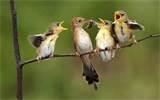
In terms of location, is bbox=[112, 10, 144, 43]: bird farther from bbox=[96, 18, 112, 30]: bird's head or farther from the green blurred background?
the green blurred background

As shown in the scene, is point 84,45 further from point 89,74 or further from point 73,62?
point 73,62

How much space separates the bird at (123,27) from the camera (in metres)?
1.05

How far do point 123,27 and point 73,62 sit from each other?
3052 millimetres

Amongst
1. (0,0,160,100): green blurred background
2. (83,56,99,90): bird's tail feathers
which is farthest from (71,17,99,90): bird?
(0,0,160,100): green blurred background

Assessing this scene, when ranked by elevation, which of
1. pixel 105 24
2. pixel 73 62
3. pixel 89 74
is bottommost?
pixel 73 62

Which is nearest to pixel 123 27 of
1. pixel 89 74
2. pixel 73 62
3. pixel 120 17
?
pixel 120 17

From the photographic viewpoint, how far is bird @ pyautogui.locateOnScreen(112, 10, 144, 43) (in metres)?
1.05

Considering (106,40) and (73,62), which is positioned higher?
(106,40)

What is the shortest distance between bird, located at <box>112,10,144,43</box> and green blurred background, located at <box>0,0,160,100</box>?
9.06 feet

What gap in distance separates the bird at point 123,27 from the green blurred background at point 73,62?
109 inches

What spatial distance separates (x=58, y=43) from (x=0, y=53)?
413 millimetres

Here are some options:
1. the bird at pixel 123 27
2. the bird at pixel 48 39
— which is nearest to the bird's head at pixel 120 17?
the bird at pixel 123 27

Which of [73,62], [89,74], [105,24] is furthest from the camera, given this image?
[73,62]

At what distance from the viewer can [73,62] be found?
411 cm
